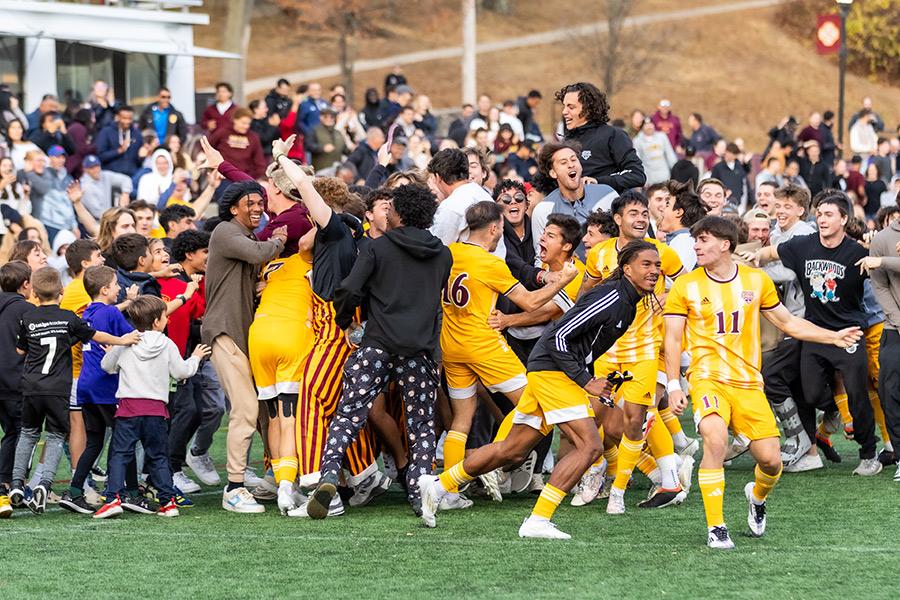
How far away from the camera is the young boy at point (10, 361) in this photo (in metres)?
9.39

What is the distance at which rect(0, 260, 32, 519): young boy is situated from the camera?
9391 millimetres

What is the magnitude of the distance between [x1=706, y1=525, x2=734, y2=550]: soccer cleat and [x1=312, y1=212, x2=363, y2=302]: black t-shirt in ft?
8.92

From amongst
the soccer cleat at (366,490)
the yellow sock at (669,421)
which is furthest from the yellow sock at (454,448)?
the yellow sock at (669,421)

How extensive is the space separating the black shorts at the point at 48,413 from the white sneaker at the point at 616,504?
3.49m

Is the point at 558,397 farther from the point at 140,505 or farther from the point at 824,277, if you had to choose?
the point at 824,277

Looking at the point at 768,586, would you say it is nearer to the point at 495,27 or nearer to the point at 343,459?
the point at 343,459

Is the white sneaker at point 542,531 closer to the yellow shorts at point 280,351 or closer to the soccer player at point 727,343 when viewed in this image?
the soccer player at point 727,343

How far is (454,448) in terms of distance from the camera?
9.33m

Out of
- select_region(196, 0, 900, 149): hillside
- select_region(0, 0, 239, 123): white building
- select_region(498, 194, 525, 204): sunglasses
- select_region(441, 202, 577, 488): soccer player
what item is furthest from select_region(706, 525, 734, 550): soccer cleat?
select_region(196, 0, 900, 149): hillside

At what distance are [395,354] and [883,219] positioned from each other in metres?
4.88

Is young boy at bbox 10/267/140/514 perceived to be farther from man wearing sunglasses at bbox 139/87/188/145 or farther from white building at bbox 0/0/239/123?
white building at bbox 0/0/239/123

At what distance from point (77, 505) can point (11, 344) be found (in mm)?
1145

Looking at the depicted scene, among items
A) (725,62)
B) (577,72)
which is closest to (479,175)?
(577,72)

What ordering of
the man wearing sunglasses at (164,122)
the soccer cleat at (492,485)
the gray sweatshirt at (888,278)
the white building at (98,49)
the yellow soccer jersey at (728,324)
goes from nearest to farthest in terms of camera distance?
the yellow soccer jersey at (728,324)
the soccer cleat at (492,485)
the gray sweatshirt at (888,278)
the man wearing sunglasses at (164,122)
the white building at (98,49)
